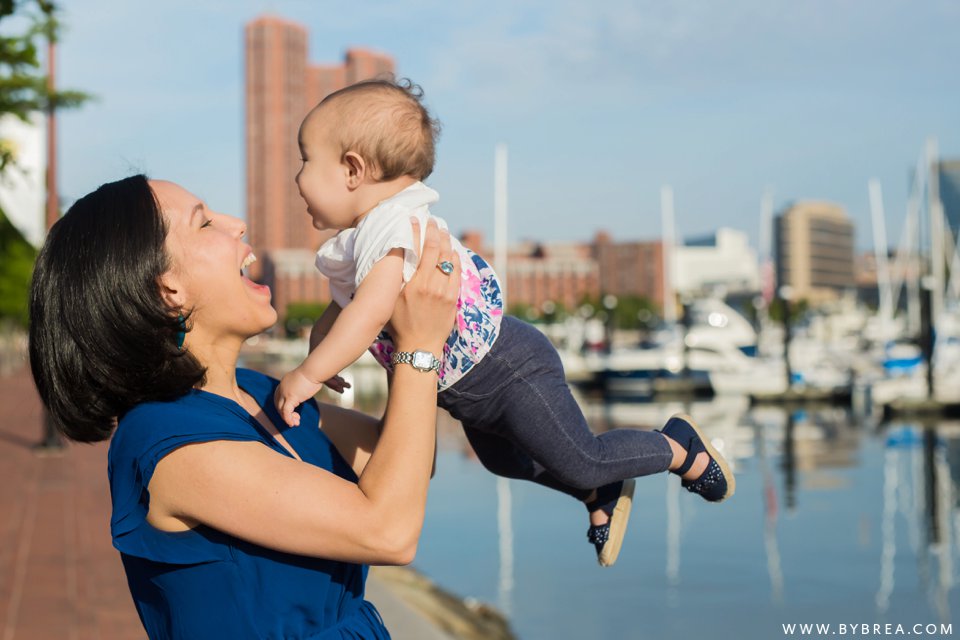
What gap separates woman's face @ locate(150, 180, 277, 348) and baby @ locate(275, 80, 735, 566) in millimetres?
131

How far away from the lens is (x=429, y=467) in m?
1.73

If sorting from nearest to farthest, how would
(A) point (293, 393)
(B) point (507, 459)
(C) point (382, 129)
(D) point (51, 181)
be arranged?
(A) point (293, 393) → (C) point (382, 129) → (B) point (507, 459) → (D) point (51, 181)

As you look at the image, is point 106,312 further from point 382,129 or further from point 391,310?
point 382,129

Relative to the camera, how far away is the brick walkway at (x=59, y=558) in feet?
19.9

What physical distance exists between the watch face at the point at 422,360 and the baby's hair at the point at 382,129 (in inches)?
15.5

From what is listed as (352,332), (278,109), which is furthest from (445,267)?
(278,109)

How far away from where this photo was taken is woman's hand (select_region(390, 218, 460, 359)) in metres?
1.80

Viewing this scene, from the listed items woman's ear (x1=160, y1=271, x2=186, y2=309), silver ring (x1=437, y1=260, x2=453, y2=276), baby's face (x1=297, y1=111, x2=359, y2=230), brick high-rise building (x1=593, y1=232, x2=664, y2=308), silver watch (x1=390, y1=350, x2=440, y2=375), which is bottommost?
silver watch (x1=390, y1=350, x2=440, y2=375)

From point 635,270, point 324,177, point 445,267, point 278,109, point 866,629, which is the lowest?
point 866,629

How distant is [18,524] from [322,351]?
27.7ft

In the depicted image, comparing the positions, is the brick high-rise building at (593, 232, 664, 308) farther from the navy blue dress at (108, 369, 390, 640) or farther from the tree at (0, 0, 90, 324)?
the navy blue dress at (108, 369, 390, 640)

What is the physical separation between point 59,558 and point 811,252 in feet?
556

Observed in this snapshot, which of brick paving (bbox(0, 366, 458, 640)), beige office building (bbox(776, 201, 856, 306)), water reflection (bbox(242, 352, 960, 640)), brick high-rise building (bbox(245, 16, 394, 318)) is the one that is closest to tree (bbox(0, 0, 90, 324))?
brick paving (bbox(0, 366, 458, 640))

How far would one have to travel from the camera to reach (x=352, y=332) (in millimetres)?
1817
